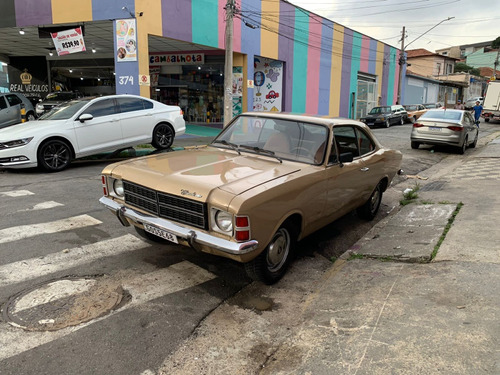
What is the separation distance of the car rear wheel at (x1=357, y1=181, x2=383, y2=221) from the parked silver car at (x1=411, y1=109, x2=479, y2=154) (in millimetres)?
8825

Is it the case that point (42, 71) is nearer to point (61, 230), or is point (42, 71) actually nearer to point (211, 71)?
point (211, 71)

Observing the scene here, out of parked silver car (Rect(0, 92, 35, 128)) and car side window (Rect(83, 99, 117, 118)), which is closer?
car side window (Rect(83, 99, 117, 118))

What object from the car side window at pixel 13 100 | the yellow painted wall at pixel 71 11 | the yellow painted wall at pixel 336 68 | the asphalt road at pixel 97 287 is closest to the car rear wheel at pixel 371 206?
the asphalt road at pixel 97 287

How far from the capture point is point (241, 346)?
3.17 metres

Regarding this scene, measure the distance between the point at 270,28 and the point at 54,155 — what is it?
50.4 ft

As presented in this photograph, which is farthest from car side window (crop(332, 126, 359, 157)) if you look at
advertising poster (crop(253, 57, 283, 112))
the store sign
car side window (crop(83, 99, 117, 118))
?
advertising poster (crop(253, 57, 283, 112))

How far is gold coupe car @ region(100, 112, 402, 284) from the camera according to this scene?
356 centimetres

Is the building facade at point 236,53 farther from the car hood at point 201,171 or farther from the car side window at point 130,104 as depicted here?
the car hood at point 201,171

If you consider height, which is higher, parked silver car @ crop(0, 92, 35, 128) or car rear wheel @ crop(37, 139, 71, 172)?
parked silver car @ crop(0, 92, 35, 128)

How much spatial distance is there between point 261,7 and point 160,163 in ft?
60.3

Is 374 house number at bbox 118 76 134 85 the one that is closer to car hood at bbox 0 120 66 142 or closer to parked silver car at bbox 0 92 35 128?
parked silver car at bbox 0 92 35 128

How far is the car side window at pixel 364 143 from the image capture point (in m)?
5.79

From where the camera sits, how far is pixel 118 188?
14.6 ft

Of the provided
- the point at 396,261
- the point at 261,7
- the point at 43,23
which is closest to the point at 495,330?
the point at 396,261
